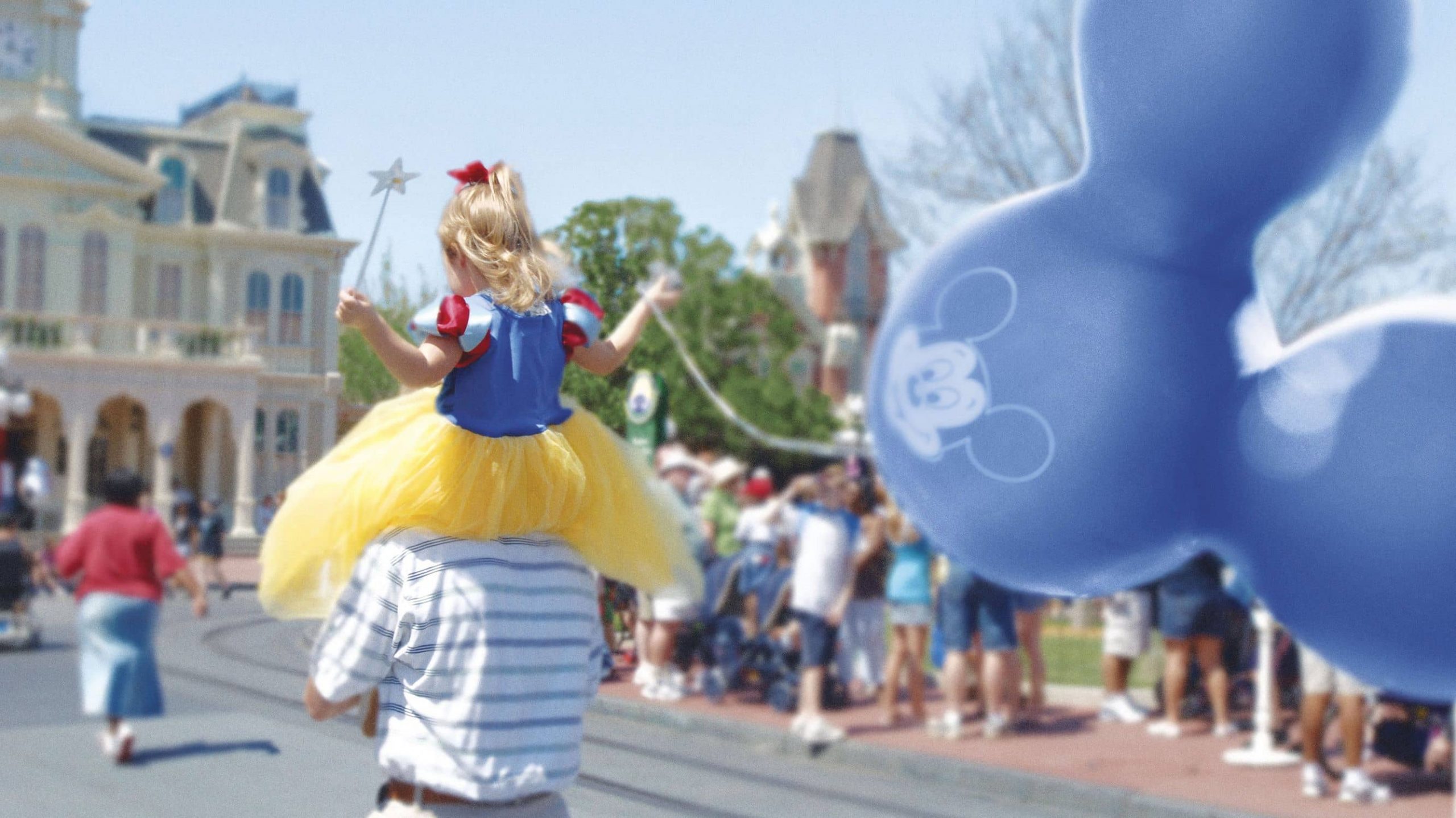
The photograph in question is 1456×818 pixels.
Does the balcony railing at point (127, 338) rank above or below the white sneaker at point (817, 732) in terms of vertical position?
above

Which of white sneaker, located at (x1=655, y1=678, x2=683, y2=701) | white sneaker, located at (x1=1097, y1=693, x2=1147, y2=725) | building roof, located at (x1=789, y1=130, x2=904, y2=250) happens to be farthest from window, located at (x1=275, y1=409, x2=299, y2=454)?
building roof, located at (x1=789, y1=130, x2=904, y2=250)

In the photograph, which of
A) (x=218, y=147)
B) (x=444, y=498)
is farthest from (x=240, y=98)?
(x=444, y=498)

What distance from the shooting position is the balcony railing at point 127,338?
9.07 feet

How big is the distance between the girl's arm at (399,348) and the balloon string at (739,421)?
0.76 meters

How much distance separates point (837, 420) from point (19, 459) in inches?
1711

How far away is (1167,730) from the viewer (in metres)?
9.14

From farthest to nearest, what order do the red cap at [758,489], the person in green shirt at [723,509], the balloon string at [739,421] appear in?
the red cap at [758,489] → the person in green shirt at [723,509] → the balloon string at [739,421]

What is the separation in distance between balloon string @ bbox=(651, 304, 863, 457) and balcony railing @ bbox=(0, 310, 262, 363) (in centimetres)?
85

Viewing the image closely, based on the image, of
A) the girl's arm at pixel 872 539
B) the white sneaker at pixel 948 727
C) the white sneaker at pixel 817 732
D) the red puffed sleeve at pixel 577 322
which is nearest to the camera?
the red puffed sleeve at pixel 577 322

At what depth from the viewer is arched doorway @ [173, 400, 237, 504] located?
2.91 m

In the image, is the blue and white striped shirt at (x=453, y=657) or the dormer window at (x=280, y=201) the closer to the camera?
the blue and white striped shirt at (x=453, y=657)

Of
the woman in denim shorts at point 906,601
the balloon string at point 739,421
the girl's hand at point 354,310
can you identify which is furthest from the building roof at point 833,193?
the girl's hand at point 354,310

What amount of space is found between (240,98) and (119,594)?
1.04 meters

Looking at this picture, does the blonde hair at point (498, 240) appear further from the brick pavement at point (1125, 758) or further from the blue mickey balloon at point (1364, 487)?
the blue mickey balloon at point (1364, 487)
